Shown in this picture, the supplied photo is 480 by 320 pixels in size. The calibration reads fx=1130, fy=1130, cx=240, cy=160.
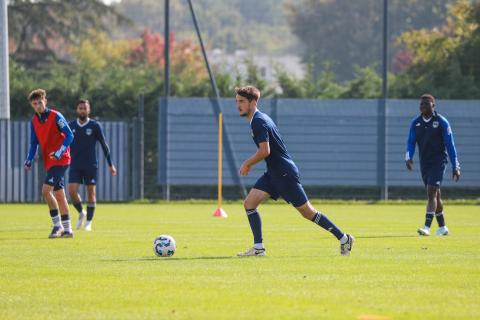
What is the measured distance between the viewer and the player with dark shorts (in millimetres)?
18188

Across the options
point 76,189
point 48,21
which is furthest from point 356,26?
point 76,189

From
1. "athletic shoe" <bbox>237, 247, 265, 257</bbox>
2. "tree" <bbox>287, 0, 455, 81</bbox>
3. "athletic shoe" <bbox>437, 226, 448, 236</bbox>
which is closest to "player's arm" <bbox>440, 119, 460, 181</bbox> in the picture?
"athletic shoe" <bbox>437, 226, 448, 236</bbox>

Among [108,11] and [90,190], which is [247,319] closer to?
[90,190]

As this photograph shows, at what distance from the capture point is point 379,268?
12.3m

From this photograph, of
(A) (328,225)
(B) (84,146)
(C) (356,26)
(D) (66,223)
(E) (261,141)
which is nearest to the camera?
(E) (261,141)

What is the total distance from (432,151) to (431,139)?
23 cm

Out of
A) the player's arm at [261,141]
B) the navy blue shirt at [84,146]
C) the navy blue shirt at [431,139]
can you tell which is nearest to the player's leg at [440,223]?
the navy blue shirt at [431,139]

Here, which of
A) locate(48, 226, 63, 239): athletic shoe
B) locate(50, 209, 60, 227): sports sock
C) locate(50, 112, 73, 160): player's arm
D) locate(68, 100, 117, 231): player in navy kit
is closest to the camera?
locate(50, 112, 73, 160): player's arm

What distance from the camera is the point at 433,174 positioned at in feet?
60.2

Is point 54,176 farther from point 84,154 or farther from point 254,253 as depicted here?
point 254,253

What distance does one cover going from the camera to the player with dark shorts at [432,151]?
59.7 feet

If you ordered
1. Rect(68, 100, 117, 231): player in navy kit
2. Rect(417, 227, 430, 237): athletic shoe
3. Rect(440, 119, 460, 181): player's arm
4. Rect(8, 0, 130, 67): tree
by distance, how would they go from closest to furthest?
1. Rect(417, 227, 430, 237): athletic shoe
2. Rect(440, 119, 460, 181): player's arm
3. Rect(68, 100, 117, 231): player in navy kit
4. Rect(8, 0, 130, 67): tree

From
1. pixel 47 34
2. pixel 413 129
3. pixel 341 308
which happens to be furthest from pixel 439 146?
pixel 47 34

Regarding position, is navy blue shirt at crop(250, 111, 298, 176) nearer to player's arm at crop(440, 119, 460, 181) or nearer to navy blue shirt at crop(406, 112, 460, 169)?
player's arm at crop(440, 119, 460, 181)
